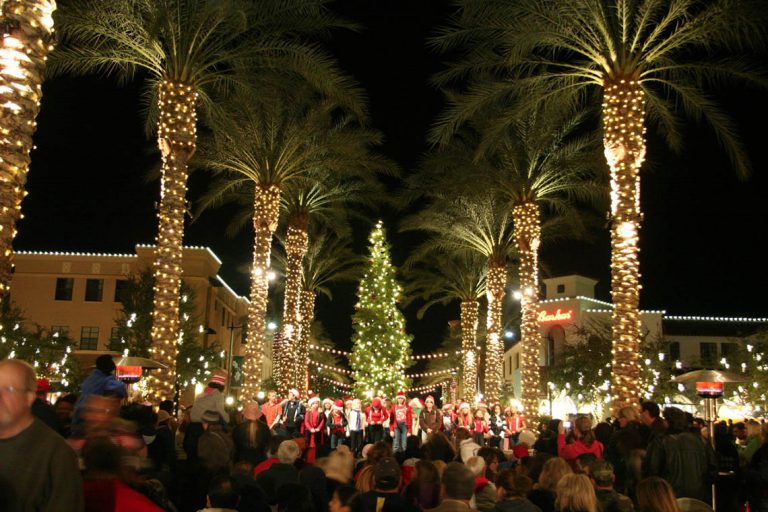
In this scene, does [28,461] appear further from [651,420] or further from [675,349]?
[675,349]

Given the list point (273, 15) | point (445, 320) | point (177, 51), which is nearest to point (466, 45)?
point (273, 15)

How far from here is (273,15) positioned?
21.0m

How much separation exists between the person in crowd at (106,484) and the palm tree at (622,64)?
49.4ft

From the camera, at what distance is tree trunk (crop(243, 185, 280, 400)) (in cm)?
2677

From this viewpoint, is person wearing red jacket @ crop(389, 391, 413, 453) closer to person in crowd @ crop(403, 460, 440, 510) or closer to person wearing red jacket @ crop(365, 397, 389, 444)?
person wearing red jacket @ crop(365, 397, 389, 444)

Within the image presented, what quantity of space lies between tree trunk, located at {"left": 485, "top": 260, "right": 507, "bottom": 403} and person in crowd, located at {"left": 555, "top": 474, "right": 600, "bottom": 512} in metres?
29.6

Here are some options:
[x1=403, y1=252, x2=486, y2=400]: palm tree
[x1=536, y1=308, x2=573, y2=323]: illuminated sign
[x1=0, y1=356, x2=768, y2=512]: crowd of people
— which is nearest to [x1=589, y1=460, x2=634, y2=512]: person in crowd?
[x1=0, y1=356, x2=768, y2=512]: crowd of people

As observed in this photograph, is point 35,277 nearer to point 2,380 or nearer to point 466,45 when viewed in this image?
point 466,45

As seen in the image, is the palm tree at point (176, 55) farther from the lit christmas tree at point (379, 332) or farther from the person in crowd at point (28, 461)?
the lit christmas tree at point (379, 332)

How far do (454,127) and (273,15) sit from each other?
610cm

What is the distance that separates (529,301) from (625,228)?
35.7ft

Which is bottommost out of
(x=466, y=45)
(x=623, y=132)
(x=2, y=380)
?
(x=2, y=380)

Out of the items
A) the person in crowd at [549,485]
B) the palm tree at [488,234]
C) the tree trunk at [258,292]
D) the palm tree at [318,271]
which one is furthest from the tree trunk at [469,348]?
the person in crowd at [549,485]

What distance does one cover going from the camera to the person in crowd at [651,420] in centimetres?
1121
